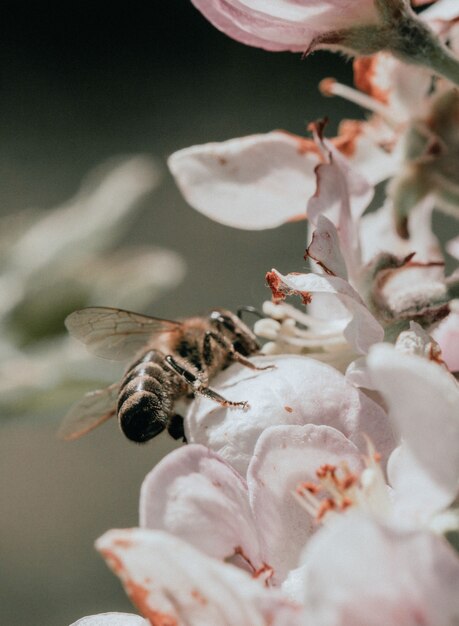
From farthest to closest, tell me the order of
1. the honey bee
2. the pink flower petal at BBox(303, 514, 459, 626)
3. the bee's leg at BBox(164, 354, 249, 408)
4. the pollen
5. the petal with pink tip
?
the petal with pink tip → the honey bee → the bee's leg at BBox(164, 354, 249, 408) → the pollen → the pink flower petal at BBox(303, 514, 459, 626)

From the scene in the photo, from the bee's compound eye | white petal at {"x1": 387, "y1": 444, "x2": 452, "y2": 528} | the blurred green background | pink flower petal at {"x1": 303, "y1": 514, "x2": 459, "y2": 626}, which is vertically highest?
the blurred green background

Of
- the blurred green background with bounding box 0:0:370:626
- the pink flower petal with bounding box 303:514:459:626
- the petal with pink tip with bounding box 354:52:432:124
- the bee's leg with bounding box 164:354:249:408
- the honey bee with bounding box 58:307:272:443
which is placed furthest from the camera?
the blurred green background with bounding box 0:0:370:626

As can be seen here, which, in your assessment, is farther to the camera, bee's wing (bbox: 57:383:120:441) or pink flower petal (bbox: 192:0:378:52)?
bee's wing (bbox: 57:383:120:441)

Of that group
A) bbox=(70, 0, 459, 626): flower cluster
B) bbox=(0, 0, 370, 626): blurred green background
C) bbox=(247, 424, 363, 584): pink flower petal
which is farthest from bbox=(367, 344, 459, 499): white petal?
bbox=(0, 0, 370, 626): blurred green background

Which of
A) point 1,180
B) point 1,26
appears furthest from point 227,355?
point 1,26

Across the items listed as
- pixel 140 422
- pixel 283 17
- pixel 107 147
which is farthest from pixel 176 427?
pixel 107 147

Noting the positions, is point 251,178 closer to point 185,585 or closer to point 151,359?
point 151,359

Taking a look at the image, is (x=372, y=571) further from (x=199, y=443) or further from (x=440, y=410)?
(x=199, y=443)

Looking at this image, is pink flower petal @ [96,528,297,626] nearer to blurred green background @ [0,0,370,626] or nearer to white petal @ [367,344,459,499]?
white petal @ [367,344,459,499]
